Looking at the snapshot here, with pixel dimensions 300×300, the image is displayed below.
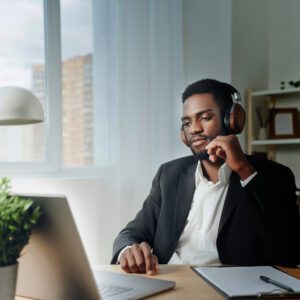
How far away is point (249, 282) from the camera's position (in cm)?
102

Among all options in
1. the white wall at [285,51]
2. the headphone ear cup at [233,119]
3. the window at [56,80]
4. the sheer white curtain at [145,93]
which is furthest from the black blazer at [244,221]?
the white wall at [285,51]

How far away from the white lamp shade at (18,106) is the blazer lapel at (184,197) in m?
0.56

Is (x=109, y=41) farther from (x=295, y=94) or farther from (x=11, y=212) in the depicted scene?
(x=11, y=212)

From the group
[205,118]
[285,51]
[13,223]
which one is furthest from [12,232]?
[285,51]

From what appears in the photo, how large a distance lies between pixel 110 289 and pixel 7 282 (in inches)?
12.7

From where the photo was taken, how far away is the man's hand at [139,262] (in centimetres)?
118

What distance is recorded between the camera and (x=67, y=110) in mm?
2373

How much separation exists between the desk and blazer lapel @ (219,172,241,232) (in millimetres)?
316

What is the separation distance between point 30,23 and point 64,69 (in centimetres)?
29

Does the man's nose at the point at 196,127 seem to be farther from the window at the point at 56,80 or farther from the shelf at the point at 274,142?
the shelf at the point at 274,142

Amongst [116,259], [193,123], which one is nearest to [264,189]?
[193,123]

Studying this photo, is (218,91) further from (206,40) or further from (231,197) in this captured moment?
(206,40)

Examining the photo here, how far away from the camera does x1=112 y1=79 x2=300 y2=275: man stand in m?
1.46

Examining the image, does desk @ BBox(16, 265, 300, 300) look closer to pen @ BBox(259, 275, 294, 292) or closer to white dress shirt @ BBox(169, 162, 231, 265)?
pen @ BBox(259, 275, 294, 292)
